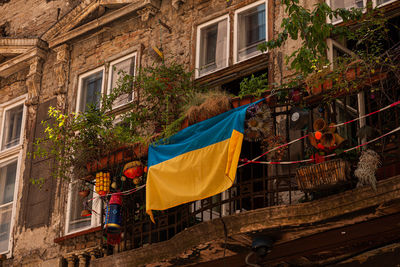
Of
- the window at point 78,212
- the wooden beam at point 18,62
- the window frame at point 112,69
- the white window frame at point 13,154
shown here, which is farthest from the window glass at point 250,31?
the white window frame at point 13,154

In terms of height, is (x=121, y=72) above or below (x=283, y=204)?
above

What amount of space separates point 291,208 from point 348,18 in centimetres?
333

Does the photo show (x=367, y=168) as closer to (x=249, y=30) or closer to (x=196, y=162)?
(x=196, y=162)

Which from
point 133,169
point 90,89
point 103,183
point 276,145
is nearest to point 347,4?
point 276,145

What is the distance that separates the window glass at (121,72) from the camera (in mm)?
13561

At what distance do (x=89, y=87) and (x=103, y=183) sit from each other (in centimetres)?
379

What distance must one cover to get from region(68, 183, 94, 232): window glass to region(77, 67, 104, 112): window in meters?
1.83

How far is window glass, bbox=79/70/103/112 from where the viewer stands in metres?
14.4

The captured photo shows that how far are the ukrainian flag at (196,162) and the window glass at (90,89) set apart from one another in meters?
4.08

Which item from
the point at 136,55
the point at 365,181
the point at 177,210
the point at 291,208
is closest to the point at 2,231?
the point at 136,55

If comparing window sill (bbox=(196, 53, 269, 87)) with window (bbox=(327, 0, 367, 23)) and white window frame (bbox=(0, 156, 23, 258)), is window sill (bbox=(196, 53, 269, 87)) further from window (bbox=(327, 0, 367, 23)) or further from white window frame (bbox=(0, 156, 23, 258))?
white window frame (bbox=(0, 156, 23, 258))

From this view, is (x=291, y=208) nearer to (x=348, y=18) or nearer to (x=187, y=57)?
(x=348, y=18)

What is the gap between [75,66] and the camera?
48.4 ft

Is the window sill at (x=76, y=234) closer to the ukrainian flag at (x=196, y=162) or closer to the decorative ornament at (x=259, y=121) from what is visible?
the ukrainian flag at (x=196, y=162)
